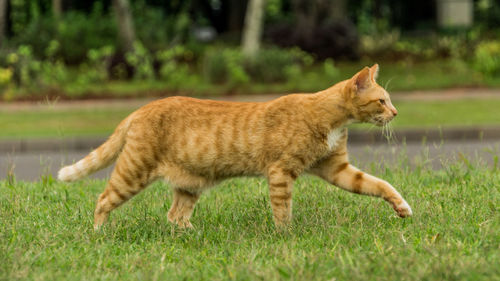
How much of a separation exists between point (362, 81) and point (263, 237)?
1371 millimetres

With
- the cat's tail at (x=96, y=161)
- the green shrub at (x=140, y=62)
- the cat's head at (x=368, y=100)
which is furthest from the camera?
the green shrub at (x=140, y=62)

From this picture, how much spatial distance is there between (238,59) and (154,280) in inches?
589

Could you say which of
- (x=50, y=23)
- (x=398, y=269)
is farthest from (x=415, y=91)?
(x=398, y=269)

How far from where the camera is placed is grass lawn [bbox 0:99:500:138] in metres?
12.7

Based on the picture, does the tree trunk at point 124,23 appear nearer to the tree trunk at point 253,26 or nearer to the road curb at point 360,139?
the tree trunk at point 253,26

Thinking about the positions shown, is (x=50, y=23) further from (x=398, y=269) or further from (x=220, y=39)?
(x=398, y=269)

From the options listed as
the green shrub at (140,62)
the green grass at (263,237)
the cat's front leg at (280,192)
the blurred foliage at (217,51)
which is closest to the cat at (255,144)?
the cat's front leg at (280,192)

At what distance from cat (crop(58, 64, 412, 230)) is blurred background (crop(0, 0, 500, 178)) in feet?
17.7

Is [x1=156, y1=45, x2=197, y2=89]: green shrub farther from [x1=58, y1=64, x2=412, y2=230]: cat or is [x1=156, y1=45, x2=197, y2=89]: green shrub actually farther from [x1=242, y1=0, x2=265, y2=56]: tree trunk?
[x1=58, y1=64, x2=412, y2=230]: cat

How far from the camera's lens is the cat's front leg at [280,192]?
522 cm

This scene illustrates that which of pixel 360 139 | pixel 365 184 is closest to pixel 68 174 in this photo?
pixel 365 184

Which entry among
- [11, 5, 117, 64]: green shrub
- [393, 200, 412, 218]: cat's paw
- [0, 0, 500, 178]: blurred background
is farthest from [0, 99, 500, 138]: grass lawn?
[11, 5, 117, 64]: green shrub

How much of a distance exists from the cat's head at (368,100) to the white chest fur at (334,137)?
6.7 inches

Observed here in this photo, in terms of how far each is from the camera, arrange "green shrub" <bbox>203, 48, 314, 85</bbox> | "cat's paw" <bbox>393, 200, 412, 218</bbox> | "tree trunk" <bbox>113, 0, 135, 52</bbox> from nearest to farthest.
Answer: "cat's paw" <bbox>393, 200, 412, 218</bbox>, "green shrub" <bbox>203, 48, 314, 85</bbox>, "tree trunk" <bbox>113, 0, 135, 52</bbox>
